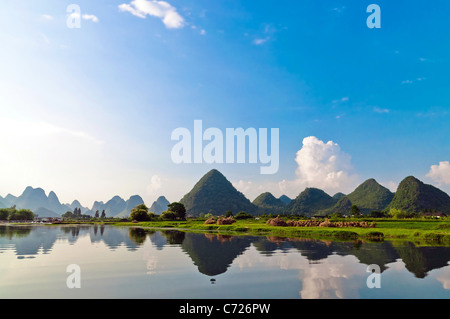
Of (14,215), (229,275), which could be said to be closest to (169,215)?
(14,215)

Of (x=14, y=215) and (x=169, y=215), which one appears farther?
(x=14, y=215)

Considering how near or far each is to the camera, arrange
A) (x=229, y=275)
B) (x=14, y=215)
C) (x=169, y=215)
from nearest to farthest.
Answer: (x=229, y=275), (x=169, y=215), (x=14, y=215)

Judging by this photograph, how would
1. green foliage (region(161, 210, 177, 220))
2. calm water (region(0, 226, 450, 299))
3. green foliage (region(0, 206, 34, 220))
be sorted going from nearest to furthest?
1. calm water (region(0, 226, 450, 299))
2. green foliage (region(161, 210, 177, 220))
3. green foliage (region(0, 206, 34, 220))

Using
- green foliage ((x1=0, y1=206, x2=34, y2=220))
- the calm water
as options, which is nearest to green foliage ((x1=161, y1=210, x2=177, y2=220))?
green foliage ((x1=0, y1=206, x2=34, y2=220))

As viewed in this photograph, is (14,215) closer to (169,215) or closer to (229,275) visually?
(169,215)

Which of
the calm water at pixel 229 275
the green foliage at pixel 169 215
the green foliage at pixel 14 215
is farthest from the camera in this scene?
the green foliage at pixel 14 215

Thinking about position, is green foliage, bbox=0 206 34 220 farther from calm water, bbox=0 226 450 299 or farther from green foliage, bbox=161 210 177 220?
calm water, bbox=0 226 450 299

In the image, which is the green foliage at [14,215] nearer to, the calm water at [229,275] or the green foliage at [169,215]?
the green foliage at [169,215]

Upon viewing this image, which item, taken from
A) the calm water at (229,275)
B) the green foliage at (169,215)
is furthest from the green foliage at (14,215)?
the calm water at (229,275)

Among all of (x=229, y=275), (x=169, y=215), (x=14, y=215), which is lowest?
(x=14, y=215)
